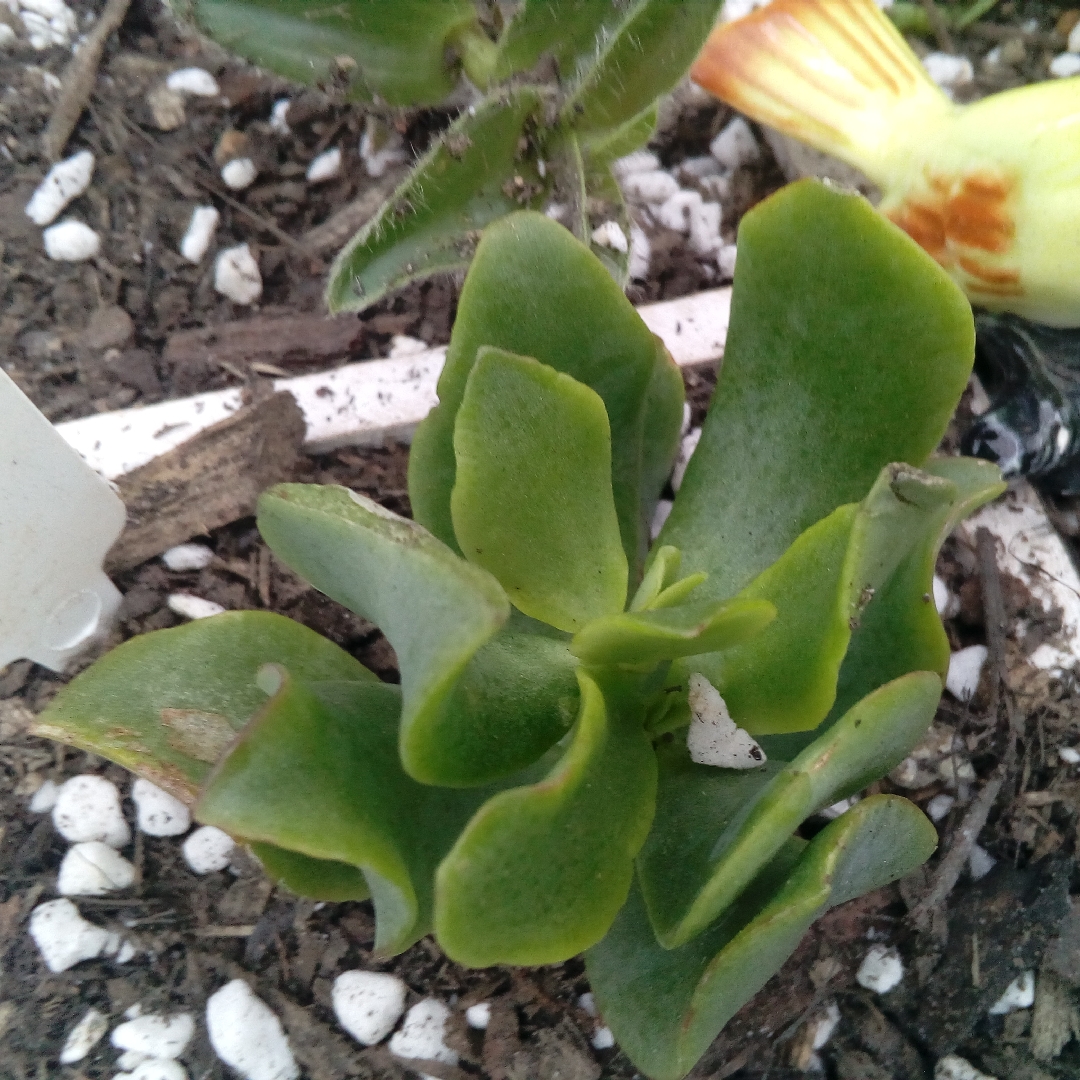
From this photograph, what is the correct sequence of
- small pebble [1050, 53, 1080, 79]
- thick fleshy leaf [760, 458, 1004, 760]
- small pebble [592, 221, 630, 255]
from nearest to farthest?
thick fleshy leaf [760, 458, 1004, 760]
small pebble [592, 221, 630, 255]
small pebble [1050, 53, 1080, 79]

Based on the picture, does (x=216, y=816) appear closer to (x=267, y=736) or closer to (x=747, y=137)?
(x=267, y=736)

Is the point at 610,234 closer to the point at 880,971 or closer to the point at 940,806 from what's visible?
the point at 940,806

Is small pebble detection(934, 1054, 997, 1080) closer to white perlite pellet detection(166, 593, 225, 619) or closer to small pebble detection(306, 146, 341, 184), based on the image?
white perlite pellet detection(166, 593, 225, 619)

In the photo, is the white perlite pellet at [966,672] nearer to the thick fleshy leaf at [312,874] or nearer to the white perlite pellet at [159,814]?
the thick fleshy leaf at [312,874]

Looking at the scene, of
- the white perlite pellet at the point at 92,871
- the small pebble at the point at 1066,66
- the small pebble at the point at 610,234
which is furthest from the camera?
the small pebble at the point at 1066,66

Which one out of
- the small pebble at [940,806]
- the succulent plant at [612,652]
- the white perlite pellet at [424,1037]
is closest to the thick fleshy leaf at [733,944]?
the succulent plant at [612,652]

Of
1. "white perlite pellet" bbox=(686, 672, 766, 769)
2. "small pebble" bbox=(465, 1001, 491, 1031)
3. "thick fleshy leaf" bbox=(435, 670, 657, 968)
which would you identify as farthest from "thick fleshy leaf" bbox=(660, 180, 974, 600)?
"small pebble" bbox=(465, 1001, 491, 1031)

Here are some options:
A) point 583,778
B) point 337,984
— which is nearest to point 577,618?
point 583,778
